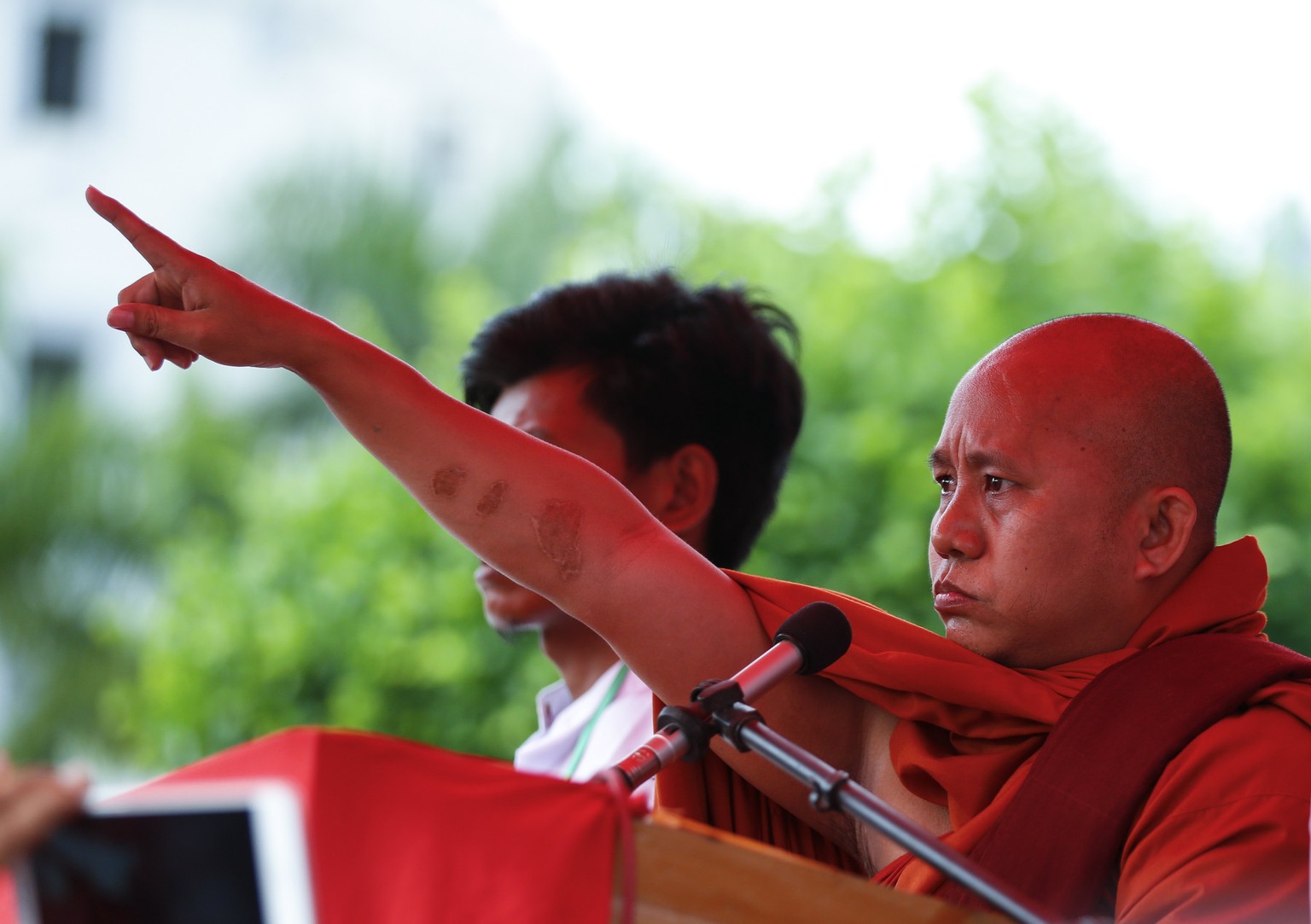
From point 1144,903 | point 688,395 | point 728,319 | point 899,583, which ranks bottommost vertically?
point 1144,903

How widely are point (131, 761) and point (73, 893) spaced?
706 cm

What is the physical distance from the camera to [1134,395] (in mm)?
1444

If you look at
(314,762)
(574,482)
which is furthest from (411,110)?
(314,762)

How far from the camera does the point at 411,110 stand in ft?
32.2

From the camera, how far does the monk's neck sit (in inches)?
83.7

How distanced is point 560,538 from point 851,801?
52 cm

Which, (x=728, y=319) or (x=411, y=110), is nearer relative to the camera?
(x=728, y=319)

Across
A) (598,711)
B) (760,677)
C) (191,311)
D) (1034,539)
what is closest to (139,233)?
(191,311)

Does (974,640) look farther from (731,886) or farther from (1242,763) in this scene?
(731,886)

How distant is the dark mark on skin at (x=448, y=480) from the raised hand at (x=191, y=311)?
0.18m

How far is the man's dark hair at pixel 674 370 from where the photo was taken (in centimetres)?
213

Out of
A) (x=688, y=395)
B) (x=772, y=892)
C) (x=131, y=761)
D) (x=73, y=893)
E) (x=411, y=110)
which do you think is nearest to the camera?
(x=73, y=893)

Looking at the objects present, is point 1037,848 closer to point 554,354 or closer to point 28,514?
point 554,354

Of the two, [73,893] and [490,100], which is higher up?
[490,100]
